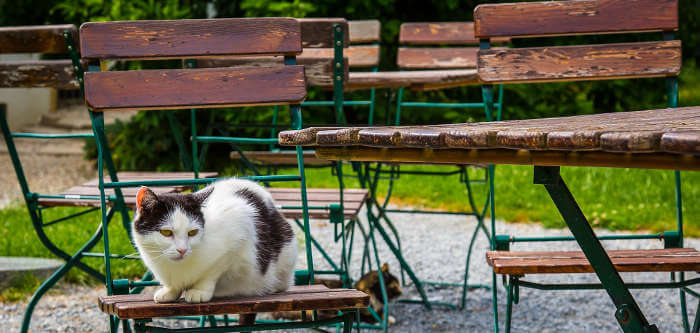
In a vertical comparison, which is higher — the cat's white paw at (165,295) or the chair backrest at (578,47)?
the chair backrest at (578,47)

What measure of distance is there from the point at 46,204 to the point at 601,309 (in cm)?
299

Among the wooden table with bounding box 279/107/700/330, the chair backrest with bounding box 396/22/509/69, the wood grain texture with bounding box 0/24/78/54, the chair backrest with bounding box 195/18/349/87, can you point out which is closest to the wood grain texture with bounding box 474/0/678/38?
the chair backrest with bounding box 195/18/349/87

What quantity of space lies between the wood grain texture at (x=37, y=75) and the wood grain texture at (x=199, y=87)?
0.87 m

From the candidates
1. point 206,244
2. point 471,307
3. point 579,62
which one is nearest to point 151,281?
point 206,244

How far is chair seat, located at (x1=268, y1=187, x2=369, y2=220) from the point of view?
3.45 m

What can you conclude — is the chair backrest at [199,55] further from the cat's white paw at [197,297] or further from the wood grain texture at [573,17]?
the wood grain texture at [573,17]

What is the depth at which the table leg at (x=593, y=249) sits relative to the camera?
5.90ft

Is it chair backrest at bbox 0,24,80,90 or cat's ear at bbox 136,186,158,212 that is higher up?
chair backrest at bbox 0,24,80,90

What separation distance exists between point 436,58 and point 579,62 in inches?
86.0

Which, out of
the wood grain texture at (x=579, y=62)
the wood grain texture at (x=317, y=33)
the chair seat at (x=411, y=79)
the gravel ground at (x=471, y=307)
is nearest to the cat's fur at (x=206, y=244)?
the wood grain texture at (x=317, y=33)

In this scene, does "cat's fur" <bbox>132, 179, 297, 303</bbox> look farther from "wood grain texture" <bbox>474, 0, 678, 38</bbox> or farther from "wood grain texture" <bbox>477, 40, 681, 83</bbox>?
"wood grain texture" <bbox>474, 0, 678, 38</bbox>

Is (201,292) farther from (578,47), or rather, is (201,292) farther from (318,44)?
(578,47)

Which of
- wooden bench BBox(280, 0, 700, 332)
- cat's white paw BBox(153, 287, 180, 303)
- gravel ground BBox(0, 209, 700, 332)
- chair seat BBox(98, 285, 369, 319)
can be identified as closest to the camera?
wooden bench BBox(280, 0, 700, 332)

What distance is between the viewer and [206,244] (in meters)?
2.00
